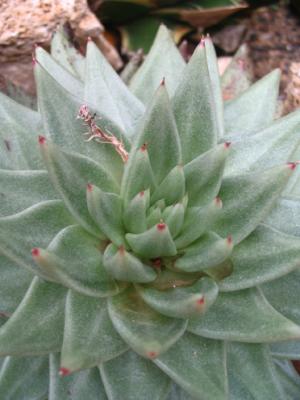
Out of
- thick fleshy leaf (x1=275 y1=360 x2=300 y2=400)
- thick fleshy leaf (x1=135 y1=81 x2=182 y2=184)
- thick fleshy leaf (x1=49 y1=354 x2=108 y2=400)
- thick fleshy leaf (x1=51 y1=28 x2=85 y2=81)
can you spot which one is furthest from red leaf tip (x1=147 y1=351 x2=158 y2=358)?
thick fleshy leaf (x1=51 y1=28 x2=85 y2=81)

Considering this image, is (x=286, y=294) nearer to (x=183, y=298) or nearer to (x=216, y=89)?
(x=183, y=298)

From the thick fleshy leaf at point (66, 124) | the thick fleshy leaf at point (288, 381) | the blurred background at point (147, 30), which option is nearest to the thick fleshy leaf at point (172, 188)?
the thick fleshy leaf at point (66, 124)

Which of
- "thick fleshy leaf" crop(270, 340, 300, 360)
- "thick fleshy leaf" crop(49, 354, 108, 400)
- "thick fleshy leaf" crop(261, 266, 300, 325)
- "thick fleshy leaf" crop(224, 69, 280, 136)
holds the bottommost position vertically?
"thick fleshy leaf" crop(270, 340, 300, 360)

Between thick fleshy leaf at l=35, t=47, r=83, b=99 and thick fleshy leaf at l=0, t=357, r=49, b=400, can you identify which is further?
thick fleshy leaf at l=35, t=47, r=83, b=99

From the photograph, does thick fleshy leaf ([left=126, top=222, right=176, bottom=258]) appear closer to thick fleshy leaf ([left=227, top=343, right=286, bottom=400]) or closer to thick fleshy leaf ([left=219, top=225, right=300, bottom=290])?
thick fleshy leaf ([left=219, top=225, right=300, bottom=290])

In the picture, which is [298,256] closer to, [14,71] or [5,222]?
[5,222]
